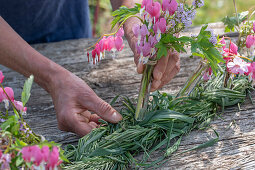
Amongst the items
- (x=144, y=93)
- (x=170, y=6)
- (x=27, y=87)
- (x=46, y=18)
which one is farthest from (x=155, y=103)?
(x=46, y=18)

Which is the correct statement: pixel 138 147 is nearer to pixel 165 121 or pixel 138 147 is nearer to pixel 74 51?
pixel 165 121

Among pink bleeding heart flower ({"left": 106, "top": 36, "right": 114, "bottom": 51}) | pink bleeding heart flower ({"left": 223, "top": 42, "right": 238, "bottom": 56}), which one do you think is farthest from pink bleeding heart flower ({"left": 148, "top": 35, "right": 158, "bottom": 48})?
pink bleeding heart flower ({"left": 223, "top": 42, "right": 238, "bottom": 56})

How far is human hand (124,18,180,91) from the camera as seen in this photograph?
103cm

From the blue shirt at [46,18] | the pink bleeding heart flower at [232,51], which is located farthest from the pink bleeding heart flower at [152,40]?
the blue shirt at [46,18]

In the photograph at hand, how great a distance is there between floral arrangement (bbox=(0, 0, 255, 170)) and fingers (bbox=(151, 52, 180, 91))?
0.04 metres

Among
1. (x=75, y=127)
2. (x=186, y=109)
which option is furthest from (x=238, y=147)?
(x=75, y=127)

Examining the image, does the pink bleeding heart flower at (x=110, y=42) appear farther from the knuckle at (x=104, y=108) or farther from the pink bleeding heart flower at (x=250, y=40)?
the pink bleeding heart flower at (x=250, y=40)

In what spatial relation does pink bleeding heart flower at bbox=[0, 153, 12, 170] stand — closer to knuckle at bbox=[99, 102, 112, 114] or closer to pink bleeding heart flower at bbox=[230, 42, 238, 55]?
knuckle at bbox=[99, 102, 112, 114]

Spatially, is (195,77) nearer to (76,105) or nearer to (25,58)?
(76,105)

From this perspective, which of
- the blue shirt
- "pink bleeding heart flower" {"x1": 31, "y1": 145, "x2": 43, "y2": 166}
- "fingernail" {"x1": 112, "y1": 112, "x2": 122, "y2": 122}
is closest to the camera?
"pink bleeding heart flower" {"x1": 31, "y1": 145, "x2": 43, "y2": 166}

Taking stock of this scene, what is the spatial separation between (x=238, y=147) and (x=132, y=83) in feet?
2.09

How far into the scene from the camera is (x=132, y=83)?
57.2 inches

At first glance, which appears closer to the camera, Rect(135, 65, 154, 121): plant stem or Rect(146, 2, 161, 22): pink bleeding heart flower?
Rect(146, 2, 161, 22): pink bleeding heart flower

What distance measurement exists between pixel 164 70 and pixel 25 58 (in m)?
0.58
